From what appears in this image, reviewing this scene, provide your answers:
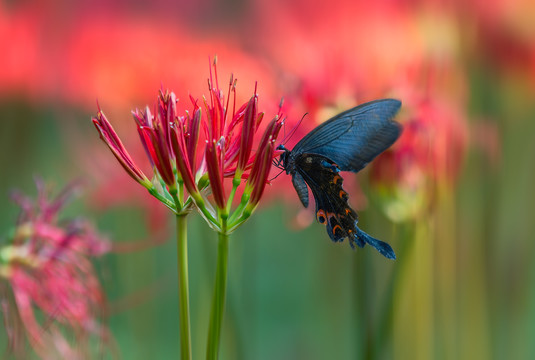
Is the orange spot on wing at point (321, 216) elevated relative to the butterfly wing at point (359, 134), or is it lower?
lower

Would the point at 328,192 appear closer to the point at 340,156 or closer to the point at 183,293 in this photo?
the point at 340,156

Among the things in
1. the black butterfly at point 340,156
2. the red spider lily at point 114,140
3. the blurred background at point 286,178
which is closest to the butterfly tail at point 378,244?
the black butterfly at point 340,156

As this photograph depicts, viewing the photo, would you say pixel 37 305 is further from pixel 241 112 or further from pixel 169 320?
pixel 169 320

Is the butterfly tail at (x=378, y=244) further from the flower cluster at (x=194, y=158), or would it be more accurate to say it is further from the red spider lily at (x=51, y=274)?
the red spider lily at (x=51, y=274)

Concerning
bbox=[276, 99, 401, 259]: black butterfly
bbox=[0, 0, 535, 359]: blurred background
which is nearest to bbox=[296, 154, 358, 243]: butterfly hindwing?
bbox=[276, 99, 401, 259]: black butterfly

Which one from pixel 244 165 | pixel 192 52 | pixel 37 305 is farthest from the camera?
pixel 192 52

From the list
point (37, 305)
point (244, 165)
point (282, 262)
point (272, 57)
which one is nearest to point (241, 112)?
point (244, 165)

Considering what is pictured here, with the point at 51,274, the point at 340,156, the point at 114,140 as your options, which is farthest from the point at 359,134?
the point at 51,274
